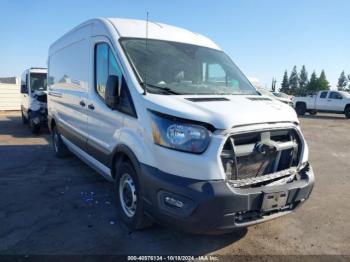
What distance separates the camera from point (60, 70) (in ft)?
23.4

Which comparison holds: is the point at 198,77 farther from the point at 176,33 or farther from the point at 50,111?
the point at 50,111

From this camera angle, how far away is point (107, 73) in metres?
4.36

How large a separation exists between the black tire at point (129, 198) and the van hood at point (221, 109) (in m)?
0.90

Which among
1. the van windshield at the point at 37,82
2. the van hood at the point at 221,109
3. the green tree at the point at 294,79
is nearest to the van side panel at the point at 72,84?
the van hood at the point at 221,109

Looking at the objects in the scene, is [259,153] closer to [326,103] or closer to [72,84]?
[72,84]

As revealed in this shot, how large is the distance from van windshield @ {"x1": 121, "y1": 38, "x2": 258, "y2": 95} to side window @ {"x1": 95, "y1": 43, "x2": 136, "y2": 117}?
0.75ft

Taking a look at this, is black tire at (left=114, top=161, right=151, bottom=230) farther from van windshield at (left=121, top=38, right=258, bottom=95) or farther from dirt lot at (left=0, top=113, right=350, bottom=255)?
van windshield at (left=121, top=38, right=258, bottom=95)

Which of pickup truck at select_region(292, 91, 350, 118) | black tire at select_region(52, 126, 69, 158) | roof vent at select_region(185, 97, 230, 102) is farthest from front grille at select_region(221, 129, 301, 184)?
pickup truck at select_region(292, 91, 350, 118)

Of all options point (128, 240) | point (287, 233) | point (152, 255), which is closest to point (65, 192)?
point (128, 240)

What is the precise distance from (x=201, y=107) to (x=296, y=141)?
1.25 metres

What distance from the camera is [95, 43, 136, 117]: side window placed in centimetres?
375

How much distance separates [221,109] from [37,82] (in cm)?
1181

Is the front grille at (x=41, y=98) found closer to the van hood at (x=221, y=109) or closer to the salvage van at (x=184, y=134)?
the salvage van at (x=184, y=134)

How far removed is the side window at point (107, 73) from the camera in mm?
3752
